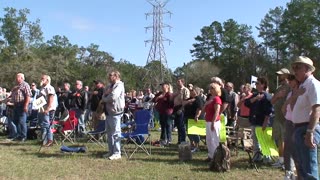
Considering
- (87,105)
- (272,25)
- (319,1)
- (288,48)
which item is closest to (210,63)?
(272,25)

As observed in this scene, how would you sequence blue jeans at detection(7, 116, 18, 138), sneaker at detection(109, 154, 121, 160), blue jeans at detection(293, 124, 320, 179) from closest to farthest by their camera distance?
blue jeans at detection(293, 124, 320, 179), sneaker at detection(109, 154, 121, 160), blue jeans at detection(7, 116, 18, 138)

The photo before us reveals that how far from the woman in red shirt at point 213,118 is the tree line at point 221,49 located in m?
37.3

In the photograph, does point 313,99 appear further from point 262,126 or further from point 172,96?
point 172,96

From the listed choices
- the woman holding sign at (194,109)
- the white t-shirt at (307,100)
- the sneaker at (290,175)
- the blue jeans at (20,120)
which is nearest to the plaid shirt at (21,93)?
the blue jeans at (20,120)

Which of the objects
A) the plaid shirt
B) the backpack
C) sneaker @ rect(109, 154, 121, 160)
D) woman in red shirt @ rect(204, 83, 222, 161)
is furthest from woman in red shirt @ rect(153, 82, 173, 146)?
the plaid shirt

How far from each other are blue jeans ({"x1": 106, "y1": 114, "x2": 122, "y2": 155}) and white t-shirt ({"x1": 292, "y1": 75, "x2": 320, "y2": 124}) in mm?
4275

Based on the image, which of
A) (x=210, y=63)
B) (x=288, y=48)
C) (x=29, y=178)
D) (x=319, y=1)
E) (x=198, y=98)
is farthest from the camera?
(x=210, y=63)

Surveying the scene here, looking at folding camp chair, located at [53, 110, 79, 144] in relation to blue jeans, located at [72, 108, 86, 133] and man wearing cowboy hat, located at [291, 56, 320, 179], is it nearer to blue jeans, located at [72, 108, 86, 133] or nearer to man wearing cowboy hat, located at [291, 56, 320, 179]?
blue jeans, located at [72, 108, 86, 133]

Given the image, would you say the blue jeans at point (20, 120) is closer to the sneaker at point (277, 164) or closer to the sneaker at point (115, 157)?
the sneaker at point (115, 157)

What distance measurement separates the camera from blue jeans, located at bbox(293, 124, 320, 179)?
15.7 feet

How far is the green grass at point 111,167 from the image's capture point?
23.3 ft

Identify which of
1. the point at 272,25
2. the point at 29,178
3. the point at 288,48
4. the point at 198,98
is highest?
the point at 272,25

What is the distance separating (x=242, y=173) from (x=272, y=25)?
186 feet

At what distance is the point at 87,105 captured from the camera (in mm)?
12625
